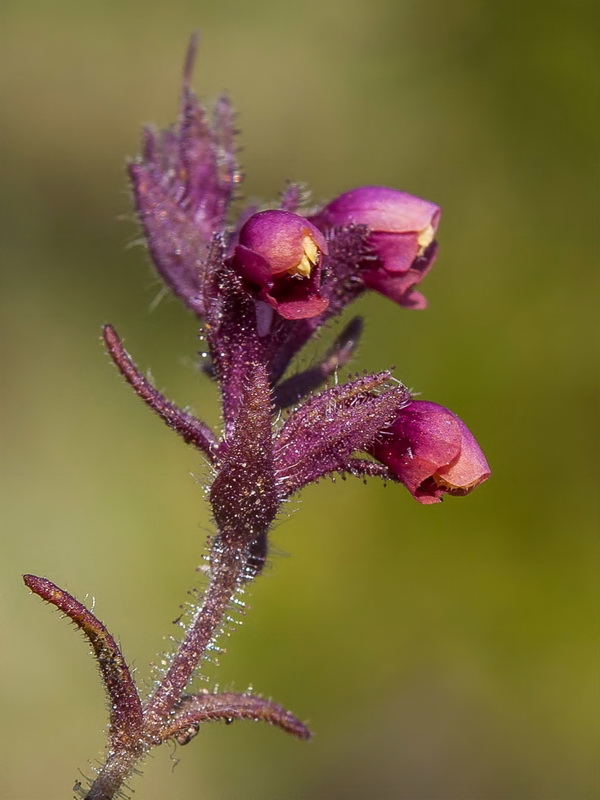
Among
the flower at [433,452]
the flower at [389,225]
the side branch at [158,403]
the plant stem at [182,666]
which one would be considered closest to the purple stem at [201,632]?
the plant stem at [182,666]

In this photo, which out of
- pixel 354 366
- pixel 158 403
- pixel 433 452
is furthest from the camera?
pixel 354 366

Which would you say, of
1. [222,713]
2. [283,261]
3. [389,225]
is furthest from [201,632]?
[389,225]

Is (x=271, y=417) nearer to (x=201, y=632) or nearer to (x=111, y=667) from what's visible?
(x=201, y=632)

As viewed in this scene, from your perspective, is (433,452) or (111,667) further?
(433,452)

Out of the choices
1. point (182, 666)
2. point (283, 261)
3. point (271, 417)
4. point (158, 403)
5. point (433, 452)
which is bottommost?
point (182, 666)

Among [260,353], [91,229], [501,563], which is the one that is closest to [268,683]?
[501,563]

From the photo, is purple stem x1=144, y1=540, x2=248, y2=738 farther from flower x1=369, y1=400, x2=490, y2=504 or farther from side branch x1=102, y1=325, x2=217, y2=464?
flower x1=369, y1=400, x2=490, y2=504

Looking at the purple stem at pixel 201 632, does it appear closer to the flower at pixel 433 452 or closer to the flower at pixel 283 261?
the flower at pixel 433 452
